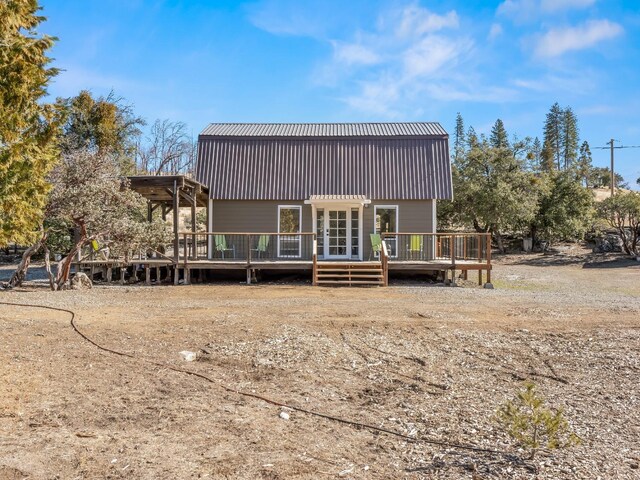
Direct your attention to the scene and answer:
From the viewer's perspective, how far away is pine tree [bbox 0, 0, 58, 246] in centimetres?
523

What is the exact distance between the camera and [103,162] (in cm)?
1203

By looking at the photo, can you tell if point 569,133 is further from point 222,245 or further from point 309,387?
point 309,387

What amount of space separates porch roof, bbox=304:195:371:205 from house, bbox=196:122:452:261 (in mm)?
52

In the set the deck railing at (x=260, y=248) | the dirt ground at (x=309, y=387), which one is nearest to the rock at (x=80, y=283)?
the dirt ground at (x=309, y=387)

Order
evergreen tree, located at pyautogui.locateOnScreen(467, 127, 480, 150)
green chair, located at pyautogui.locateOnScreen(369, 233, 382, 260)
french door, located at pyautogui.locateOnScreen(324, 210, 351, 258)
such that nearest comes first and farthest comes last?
green chair, located at pyautogui.locateOnScreen(369, 233, 382, 260), french door, located at pyautogui.locateOnScreen(324, 210, 351, 258), evergreen tree, located at pyautogui.locateOnScreen(467, 127, 480, 150)

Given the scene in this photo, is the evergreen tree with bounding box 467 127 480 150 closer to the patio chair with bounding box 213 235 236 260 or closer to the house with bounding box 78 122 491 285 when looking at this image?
the house with bounding box 78 122 491 285

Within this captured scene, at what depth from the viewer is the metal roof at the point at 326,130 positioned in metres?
17.2

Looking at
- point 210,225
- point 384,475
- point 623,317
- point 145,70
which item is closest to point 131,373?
point 384,475

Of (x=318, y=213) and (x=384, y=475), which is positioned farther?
(x=318, y=213)

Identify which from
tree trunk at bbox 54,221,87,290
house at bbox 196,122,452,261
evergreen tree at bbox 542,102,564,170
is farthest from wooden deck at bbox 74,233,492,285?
evergreen tree at bbox 542,102,564,170

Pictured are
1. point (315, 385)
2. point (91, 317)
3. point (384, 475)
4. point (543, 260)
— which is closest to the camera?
point (384, 475)

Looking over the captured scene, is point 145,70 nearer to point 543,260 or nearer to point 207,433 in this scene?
point 207,433

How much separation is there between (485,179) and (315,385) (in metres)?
22.4

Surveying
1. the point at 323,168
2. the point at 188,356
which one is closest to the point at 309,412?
the point at 188,356
